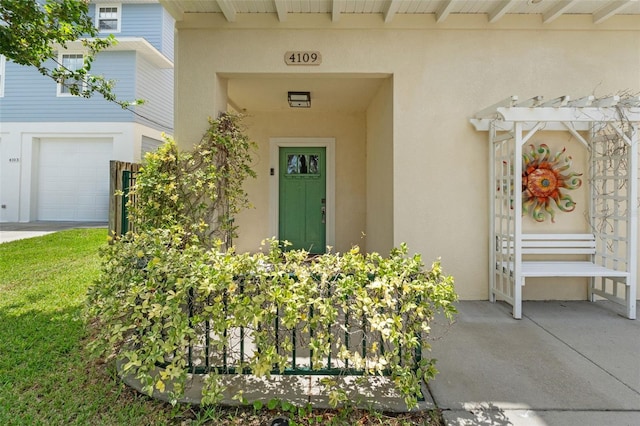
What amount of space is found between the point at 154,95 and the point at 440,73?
35.5 ft

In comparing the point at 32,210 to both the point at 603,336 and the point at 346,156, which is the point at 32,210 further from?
the point at 603,336

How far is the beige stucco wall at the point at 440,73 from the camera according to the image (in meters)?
3.94

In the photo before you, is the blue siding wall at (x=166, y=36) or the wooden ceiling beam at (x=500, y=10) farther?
the blue siding wall at (x=166, y=36)

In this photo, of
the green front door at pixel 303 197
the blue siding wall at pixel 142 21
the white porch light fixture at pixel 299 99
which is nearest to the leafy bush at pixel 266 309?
the white porch light fixture at pixel 299 99

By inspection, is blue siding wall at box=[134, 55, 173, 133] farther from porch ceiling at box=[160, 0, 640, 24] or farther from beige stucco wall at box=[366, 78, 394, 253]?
beige stucco wall at box=[366, 78, 394, 253]

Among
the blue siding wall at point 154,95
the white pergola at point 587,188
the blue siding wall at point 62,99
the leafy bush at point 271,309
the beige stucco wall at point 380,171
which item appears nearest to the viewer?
the leafy bush at point 271,309

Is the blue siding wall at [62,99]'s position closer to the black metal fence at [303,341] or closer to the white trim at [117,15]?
the white trim at [117,15]

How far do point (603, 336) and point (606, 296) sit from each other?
1040 millimetres

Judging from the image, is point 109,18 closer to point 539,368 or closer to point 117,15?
point 117,15

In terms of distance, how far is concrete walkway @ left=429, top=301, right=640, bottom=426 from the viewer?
2.01m

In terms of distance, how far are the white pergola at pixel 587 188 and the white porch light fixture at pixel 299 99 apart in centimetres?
239

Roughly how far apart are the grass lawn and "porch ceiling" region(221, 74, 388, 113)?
3239 millimetres

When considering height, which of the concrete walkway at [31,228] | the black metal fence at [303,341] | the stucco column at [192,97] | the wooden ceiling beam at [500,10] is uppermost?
the wooden ceiling beam at [500,10]

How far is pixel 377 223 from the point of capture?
496 centimetres
